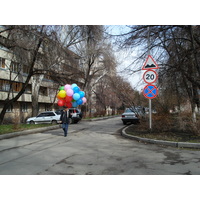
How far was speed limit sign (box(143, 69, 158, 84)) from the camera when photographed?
891cm

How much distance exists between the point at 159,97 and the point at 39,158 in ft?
29.8

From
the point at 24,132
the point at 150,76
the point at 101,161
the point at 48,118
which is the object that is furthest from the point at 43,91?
the point at 101,161

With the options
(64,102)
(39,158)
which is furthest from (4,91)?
(39,158)

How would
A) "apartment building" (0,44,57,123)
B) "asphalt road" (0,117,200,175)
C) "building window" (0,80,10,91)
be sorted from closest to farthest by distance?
"asphalt road" (0,117,200,175)
"apartment building" (0,44,57,123)
"building window" (0,80,10,91)

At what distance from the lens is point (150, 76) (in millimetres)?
9023

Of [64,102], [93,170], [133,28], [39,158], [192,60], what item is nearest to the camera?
[93,170]

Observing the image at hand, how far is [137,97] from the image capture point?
1379 centimetres

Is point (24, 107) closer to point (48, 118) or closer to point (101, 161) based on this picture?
point (48, 118)

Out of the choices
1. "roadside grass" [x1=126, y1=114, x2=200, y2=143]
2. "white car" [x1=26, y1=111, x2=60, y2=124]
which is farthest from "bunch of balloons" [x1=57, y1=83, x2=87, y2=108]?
"white car" [x1=26, y1=111, x2=60, y2=124]

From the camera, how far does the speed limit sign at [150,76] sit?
891 centimetres

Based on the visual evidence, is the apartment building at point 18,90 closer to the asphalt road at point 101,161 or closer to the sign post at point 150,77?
the sign post at point 150,77

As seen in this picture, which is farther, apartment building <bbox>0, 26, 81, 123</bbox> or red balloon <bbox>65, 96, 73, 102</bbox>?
apartment building <bbox>0, 26, 81, 123</bbox>

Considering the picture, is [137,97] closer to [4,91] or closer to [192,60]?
[192,60]

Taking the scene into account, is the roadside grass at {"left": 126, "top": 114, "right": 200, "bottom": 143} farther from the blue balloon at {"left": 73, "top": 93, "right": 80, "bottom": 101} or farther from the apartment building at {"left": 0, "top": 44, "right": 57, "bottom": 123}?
the apartment building at {"left": 0, "top": 44, "right": 57, "bottom": 123}
